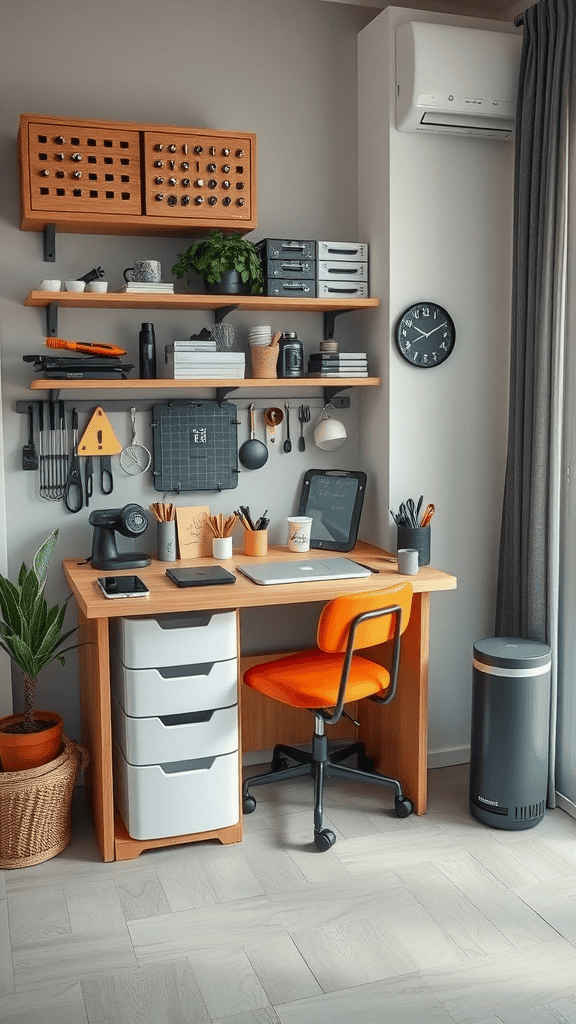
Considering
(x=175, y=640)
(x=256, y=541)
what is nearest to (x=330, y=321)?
(x=256, y=541)

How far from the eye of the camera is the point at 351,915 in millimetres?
2471

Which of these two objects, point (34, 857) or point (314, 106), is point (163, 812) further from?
point (314, 106)

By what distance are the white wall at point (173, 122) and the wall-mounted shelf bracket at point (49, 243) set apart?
0.04m

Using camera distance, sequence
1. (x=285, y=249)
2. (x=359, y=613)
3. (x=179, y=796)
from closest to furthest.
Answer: (x=359, y=613), (x=179, y=796), (x=285, y=249)

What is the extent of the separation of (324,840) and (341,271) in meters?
1.89

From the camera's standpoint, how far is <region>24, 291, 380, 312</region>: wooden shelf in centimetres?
283

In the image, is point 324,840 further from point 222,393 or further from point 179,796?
point 222,393

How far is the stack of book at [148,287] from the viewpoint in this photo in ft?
9.43

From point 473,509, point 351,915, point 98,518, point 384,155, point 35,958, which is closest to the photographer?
point 35,958

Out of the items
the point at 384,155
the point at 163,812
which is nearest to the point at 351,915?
the point at 163,812

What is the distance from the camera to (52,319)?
3.01m

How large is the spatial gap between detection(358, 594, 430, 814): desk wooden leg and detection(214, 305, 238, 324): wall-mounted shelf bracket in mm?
1145

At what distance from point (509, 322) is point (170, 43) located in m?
1.53

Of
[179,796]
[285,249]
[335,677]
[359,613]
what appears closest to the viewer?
[359,613]
